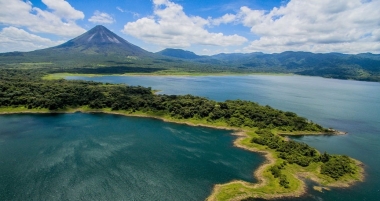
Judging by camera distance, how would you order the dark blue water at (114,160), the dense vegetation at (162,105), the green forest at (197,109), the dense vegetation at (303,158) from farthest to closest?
the dense vegetation at (162,105) → the green forest at (197,109) → the dense vegetation at (303,158) → the dark blue water at (114,160)

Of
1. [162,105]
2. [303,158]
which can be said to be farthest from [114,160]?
[303,158]

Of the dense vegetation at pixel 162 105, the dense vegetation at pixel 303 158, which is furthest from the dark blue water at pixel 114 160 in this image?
the dense vegetation at pixel 162 105

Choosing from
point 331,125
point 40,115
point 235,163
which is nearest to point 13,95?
point 40,115

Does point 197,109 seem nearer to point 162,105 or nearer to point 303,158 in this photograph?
point 162,105

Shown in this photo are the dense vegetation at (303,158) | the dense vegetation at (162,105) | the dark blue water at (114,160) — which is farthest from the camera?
the dense vegetation at (162,105)

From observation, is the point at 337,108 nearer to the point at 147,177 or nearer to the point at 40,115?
the point at 147,177

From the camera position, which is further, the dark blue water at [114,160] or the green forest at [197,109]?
the green forest at [197,109]

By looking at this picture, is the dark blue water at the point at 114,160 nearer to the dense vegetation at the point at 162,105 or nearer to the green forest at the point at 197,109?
the green forest at the point at 197,109
